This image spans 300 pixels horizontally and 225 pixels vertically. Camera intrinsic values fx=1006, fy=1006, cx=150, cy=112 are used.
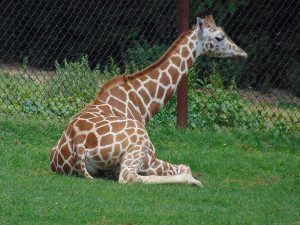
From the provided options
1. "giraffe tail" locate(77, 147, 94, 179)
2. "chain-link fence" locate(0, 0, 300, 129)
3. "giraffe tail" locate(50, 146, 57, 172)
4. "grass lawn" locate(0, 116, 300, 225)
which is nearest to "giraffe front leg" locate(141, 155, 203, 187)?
"grass lawn" locate(0, 116, 300, 225)

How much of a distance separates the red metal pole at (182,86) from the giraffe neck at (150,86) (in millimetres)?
1117

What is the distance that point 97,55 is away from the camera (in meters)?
13.7

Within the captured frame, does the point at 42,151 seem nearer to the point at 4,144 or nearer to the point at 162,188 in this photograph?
the point at 4,144

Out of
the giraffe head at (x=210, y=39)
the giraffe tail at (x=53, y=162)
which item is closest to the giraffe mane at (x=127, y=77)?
the giraffe head at (x=210, y=39)

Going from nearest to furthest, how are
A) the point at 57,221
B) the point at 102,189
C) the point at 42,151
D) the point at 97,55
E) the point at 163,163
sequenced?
the point at 57,221 < the point at 102,189 < the point at 163,163 < the point at 42,151 < the point at 97,55

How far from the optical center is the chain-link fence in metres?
12.4

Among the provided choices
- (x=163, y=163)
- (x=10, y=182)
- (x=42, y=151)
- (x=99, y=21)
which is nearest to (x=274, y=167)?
(x=163, y=163)

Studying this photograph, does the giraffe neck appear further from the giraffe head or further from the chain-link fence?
the chain-link fence

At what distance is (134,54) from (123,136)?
5528mm

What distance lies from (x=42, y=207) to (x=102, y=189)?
0.85 metres

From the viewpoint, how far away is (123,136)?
8891 mm

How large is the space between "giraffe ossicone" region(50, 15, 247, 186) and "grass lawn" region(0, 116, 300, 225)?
187 mm

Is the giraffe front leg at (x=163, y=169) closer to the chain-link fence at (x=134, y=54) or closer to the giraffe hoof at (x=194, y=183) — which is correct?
the giraffe hoof at (x=194, y=183)

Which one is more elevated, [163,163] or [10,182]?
[163,163]
